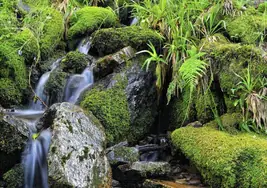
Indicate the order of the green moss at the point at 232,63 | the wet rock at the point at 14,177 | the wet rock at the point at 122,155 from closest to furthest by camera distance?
the wet rock at the point at 14,177, the wet rock at the point at 122,155, the green moss at the point at 232,63

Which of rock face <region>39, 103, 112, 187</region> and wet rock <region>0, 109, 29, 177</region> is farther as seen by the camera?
wet rock <region>0, 109, 29, 177</region>

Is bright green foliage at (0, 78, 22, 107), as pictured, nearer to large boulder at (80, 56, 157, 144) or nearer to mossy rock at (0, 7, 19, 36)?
mossy rock at (0, 7, 19, 36)

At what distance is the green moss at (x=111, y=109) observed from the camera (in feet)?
13.1

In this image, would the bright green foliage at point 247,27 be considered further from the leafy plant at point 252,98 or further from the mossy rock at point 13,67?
the mossy rock at point 13,67

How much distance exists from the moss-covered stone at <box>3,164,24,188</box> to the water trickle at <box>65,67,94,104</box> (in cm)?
135

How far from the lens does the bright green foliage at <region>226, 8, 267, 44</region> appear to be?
16.7ft

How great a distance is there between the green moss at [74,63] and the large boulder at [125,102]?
0.59 metres

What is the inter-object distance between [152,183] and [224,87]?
1681mm

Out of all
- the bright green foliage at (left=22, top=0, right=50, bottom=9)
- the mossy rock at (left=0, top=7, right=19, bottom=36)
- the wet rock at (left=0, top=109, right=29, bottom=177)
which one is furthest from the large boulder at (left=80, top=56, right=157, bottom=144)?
the bright green foliage at (left=22, top=0, right=50, bottom=9)

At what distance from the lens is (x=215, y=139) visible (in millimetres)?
3359

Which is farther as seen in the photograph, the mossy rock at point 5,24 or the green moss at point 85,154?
the mossy rock at point 5,24

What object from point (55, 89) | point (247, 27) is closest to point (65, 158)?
point (55, 89)

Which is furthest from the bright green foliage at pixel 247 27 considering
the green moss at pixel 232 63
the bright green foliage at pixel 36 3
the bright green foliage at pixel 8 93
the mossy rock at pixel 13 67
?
the bright green foliage at pixel 36 3

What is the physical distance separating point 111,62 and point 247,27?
258 centimetres
